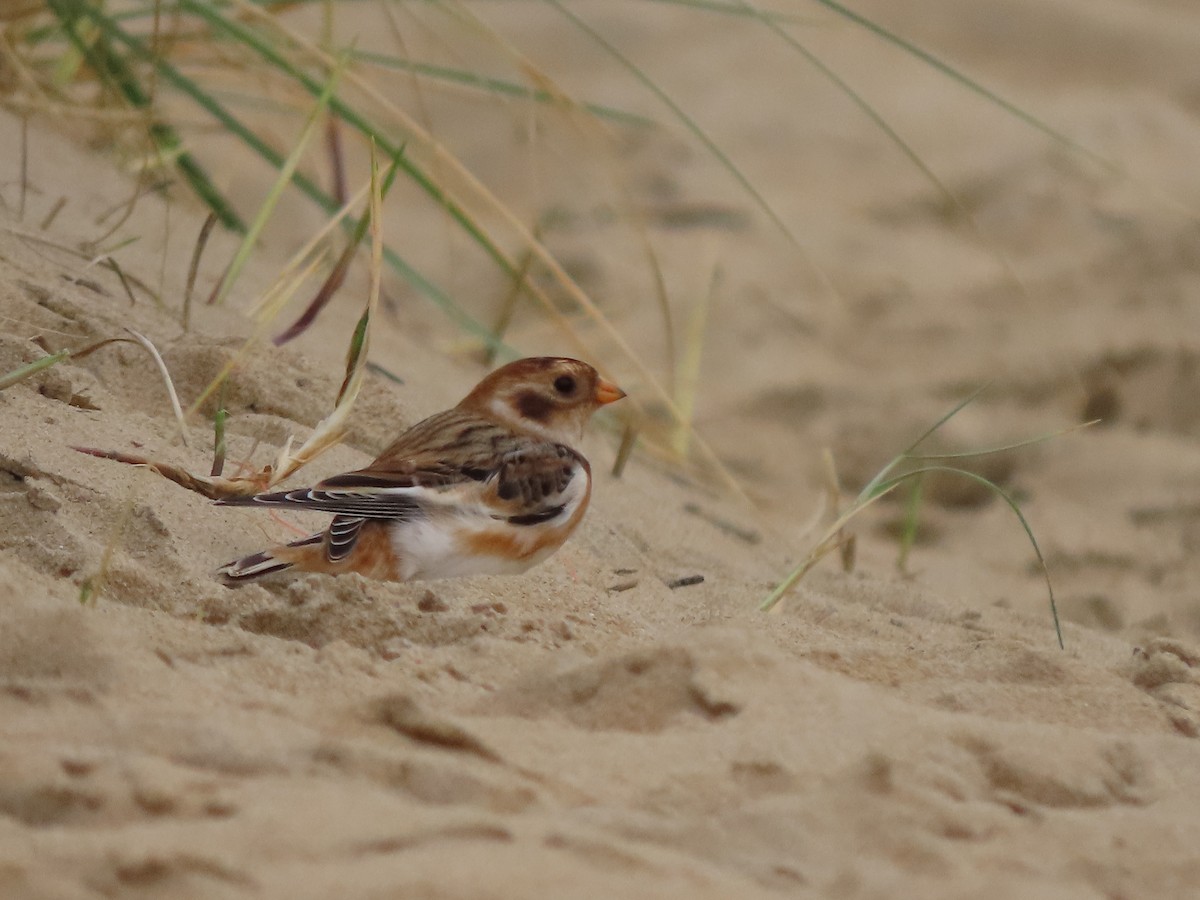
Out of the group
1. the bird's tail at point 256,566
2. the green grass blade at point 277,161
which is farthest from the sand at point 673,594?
the green grass blade at point 277,161

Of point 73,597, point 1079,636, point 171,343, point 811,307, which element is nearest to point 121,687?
point 73,597

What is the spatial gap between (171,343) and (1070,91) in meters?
5.18

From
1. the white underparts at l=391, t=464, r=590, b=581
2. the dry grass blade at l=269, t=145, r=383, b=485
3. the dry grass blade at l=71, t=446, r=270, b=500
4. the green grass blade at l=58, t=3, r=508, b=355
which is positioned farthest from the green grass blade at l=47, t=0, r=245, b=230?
the white underparts at l=391, t=464, r=590, b=581

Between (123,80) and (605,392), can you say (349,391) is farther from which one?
(123,80)

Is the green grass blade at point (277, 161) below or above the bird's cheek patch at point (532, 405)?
above

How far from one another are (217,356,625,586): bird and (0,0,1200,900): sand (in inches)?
3.1

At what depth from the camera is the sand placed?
1.67 meters

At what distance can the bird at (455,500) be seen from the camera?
255cm

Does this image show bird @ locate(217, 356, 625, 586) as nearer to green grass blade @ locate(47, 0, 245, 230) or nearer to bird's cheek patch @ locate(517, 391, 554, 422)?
bird's cheek patch @ locate(517, 391, 554, 422)

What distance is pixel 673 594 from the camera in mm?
2895

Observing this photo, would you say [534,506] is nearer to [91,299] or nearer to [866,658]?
[866,658]

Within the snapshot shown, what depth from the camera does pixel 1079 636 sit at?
3.06m

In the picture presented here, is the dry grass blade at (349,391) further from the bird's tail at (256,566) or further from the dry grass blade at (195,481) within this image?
the bird's tail at (256,566)

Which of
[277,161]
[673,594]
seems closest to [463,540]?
[673,594]
